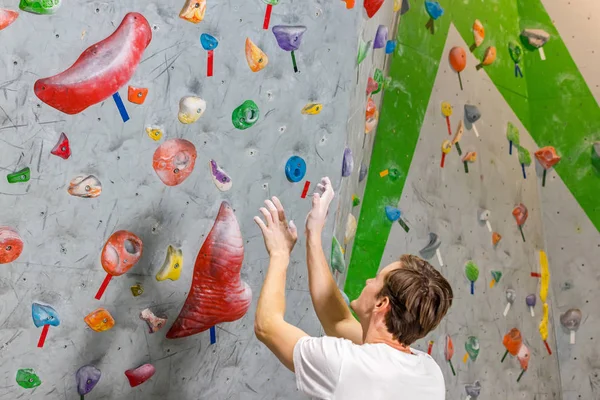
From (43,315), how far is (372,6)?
137 cm

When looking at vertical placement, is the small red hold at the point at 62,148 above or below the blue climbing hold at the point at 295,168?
above

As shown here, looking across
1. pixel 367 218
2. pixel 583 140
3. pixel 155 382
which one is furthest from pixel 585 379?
pixel 155 382

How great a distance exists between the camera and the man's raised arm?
2.05 m

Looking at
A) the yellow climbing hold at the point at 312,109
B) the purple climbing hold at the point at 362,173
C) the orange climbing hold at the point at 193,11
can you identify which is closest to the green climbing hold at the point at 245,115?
the yellow climbing hold at the point at 312,109

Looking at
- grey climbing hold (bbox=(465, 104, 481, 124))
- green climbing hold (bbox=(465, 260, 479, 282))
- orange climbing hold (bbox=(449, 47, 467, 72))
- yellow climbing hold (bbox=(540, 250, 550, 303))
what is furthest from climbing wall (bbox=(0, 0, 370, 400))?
yellow climbing hold (bbox=(540, 250, 550, 303))

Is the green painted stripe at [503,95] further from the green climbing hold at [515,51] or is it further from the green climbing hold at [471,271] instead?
the green climbing hold at [471,271]

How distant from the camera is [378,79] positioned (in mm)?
2875

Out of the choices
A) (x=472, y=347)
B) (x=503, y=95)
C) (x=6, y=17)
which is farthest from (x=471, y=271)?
(x=6, y=17)

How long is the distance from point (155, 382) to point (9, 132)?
0.80 meters

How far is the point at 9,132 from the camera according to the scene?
6.06 ft

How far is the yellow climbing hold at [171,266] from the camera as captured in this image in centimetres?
215

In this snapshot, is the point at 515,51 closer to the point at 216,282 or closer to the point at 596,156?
the point at 596,156

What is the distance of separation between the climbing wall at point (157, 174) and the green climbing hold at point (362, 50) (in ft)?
0.22

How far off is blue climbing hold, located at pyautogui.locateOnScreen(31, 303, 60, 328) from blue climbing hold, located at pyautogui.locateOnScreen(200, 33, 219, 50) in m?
0.80
